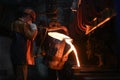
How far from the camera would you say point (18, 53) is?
322 inches

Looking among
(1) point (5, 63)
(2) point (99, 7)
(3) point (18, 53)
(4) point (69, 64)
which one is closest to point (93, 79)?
(3) point (18, 53)

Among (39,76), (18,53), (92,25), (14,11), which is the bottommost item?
(39,76)

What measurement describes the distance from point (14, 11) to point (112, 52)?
17.6ft

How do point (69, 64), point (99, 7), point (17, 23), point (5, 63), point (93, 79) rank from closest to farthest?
1. point (93, 79)
2. point (17, 23)
3. point (99, 7)
4. point (69, 64)
5. point (5, 63)

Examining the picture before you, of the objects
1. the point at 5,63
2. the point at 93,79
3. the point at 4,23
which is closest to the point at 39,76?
the point at 5,63

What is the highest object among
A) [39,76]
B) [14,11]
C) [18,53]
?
[14,11]

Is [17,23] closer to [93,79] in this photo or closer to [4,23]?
[93,79]

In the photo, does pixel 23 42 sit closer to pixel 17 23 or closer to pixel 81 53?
pixel 17 23

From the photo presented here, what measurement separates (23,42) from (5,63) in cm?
415

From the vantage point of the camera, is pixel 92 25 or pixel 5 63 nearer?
pixel 92 25

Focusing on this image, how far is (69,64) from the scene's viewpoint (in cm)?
1095

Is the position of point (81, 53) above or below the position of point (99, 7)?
below

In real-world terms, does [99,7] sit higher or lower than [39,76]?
higher

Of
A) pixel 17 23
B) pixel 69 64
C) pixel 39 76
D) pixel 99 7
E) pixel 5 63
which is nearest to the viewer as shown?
pixel 17 23
